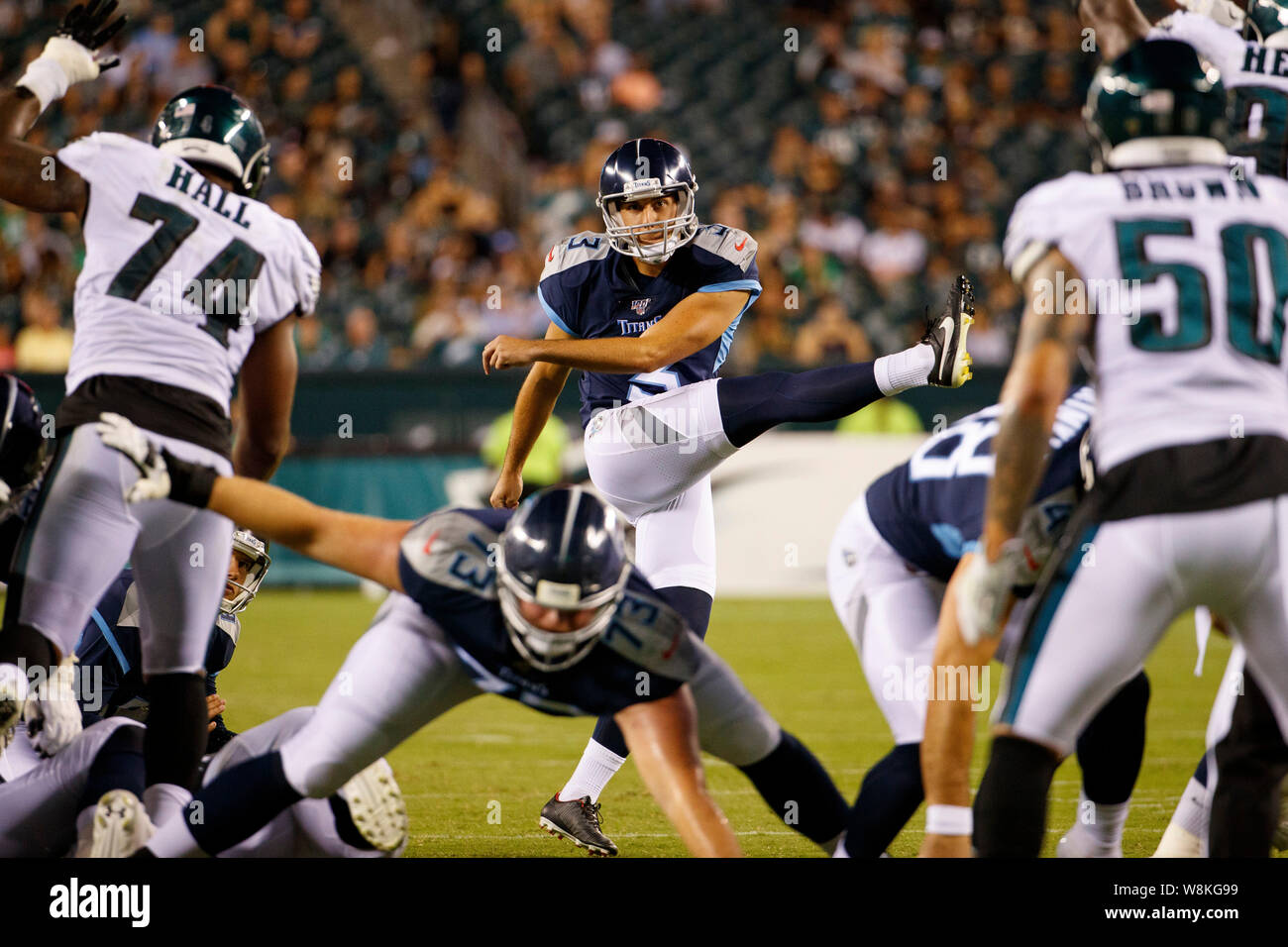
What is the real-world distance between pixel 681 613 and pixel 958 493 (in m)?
1.23

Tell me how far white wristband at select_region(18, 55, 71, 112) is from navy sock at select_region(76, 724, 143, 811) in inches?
71.6

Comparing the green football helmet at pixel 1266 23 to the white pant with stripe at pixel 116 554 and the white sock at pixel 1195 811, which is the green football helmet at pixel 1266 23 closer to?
the white sock at pixel 1195 811

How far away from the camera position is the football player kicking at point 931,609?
3625mm

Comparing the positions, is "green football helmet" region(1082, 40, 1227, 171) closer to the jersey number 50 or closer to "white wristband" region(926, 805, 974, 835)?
the jersey number 50

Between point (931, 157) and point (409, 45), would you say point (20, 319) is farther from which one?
point (931, 157)

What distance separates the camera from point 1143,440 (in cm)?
302

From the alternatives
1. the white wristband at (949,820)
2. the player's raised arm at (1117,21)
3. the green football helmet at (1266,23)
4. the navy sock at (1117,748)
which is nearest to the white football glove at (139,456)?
the white wristband at (949,820)

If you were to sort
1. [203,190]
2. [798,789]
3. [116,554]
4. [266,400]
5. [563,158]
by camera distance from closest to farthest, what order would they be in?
[798,789]
[116,554]
[203,190]
[266,400]
[563,158]

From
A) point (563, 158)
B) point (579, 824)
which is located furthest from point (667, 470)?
point (563, 158)

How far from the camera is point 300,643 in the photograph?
9602 mm

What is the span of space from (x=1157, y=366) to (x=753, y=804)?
287 centimetres

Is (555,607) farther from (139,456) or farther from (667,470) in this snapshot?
(667,470)

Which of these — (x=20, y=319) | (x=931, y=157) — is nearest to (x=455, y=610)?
(x=20, y=319)

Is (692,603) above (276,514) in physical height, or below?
below
